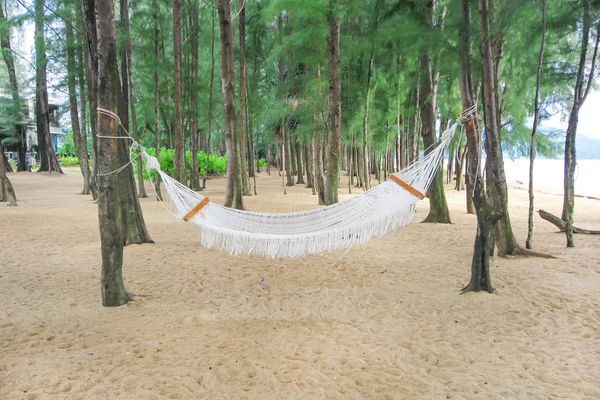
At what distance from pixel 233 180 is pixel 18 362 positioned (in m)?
4.29

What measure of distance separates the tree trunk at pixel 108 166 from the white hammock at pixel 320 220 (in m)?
0.28

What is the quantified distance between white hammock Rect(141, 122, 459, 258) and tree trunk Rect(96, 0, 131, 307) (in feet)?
0.90

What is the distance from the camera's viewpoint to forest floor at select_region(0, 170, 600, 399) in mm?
1557

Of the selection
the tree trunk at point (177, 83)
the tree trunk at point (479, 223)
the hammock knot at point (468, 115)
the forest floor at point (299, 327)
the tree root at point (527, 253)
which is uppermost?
the tree trunk at point (177, 83)

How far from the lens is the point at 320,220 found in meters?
2.71

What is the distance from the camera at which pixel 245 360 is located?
1.76m

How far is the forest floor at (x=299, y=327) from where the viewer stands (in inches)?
61.3

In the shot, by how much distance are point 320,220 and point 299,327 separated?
0.82 m

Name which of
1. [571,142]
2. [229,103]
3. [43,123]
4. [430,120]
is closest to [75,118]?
[229,103]

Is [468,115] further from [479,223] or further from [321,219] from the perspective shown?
[321,219]

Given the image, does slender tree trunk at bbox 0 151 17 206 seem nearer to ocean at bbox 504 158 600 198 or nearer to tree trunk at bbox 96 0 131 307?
tree trunk at bbox 96 0 131 307

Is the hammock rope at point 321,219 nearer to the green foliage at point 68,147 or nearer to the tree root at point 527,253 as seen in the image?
the tree root at point 527,253

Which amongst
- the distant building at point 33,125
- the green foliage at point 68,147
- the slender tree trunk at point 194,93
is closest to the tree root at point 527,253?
the slender tree trunk at point 194,93

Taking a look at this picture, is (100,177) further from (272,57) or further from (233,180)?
(272,57)
